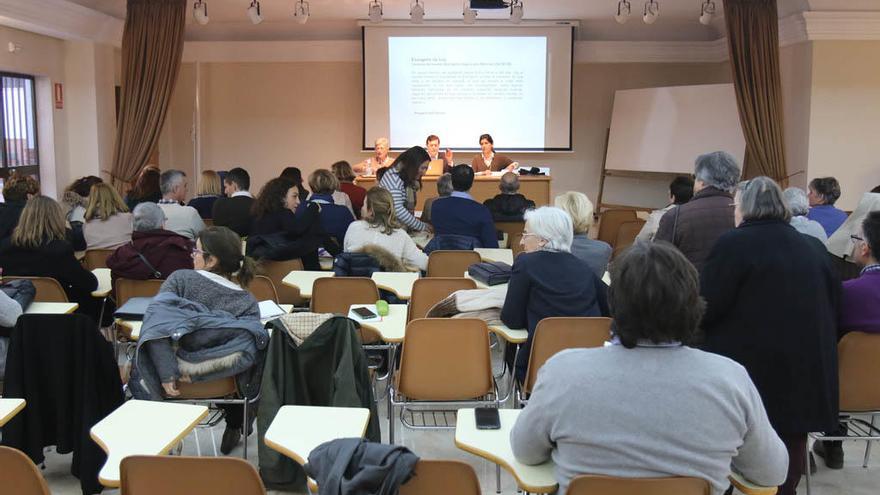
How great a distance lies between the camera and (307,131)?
12.4m

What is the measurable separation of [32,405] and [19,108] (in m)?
6.66

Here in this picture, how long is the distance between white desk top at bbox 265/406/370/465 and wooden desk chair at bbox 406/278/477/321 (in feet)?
5.69

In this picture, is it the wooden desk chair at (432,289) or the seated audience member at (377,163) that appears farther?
the seated audience member at (377,163)

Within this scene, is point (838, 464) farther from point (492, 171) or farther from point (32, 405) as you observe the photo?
point (492, 171)

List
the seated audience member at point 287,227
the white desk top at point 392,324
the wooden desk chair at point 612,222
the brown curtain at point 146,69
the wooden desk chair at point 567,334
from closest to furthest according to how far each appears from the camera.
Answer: the wooden desk chair at point 567,334
the white desk top at point 392,324
the seated audience member at point 287,227
the wooden desk chair at point 612,222
the brown curtain at point 146,69

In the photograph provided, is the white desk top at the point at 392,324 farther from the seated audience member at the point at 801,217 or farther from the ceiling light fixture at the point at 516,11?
the ceiling light fixture at the point at 516,11

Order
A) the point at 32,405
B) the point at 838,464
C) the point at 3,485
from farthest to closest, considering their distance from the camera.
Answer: the point at 838,464 < the point at 32,405 < the point at 3,485

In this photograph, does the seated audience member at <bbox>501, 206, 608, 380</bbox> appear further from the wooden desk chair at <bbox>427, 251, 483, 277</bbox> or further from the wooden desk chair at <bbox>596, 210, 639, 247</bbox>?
the wooden desk chair at <bbox>596, 210, 639, 247</bbox>

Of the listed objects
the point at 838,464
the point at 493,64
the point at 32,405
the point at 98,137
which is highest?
the point at 493,64

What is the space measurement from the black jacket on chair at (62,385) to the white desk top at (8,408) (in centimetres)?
65

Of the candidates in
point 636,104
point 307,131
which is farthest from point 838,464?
point 307,131

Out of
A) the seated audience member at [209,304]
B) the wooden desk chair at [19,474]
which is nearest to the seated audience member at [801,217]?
the seated audience member at [209,304]

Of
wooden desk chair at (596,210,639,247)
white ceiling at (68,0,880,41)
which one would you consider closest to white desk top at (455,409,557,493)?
wooden desk chair at (596,210,639,247)

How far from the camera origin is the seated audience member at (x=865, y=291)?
3262 mm
